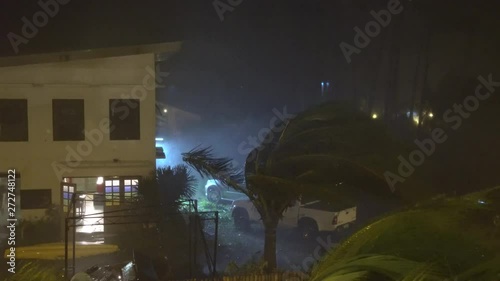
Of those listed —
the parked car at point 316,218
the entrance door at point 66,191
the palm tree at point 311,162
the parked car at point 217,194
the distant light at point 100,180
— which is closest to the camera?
the palm tree at point 311,162

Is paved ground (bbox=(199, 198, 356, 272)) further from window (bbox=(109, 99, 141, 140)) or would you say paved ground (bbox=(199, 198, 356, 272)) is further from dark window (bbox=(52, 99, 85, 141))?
dark window (bbox=(52, 99, 85, 141))

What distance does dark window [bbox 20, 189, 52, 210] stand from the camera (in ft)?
38.4

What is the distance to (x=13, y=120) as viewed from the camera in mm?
11469

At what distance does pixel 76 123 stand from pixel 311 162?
23.1 ft

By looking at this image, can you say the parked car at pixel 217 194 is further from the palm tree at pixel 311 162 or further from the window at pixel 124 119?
the palm tree at pixel 311 162

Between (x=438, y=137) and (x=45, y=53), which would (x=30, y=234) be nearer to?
(x=45, y=53)

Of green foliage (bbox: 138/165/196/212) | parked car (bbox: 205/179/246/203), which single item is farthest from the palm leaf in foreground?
parked car (bbox: 205/179/246/203)

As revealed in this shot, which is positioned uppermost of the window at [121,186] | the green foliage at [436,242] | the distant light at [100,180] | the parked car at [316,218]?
the distant light at [100,180]

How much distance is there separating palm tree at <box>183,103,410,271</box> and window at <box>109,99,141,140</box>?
473 centimetres

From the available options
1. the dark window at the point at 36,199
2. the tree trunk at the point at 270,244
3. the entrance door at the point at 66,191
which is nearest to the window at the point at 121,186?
the entrance door at the point at 66,191

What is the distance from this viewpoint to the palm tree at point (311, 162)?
707 cm

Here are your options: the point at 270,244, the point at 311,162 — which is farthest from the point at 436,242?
the point at 270,244

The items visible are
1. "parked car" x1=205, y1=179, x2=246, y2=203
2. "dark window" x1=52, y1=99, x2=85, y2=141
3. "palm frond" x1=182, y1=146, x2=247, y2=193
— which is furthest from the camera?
"parked car" x1=205, y1=179, x2=246, y2=203

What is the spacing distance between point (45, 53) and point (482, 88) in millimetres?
13650
